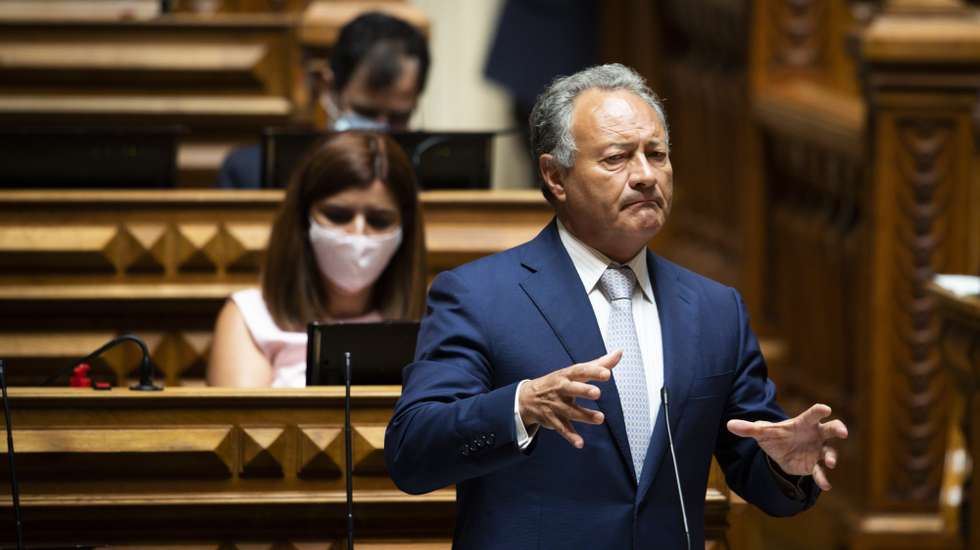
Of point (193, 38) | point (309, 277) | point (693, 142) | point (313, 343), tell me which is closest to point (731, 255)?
point (693, 142)

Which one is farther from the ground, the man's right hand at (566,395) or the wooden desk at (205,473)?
the man's right hand at (566,395)

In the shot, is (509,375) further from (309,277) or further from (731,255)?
(731,255)

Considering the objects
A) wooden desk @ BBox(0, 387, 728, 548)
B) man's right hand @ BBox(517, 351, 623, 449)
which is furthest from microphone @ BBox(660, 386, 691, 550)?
wooden desk @ BBox(0, 387, 728, 548)

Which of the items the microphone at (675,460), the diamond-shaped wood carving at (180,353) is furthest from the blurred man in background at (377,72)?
the microphone at (675,460)

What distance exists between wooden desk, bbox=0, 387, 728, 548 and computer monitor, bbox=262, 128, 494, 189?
155 centimetres

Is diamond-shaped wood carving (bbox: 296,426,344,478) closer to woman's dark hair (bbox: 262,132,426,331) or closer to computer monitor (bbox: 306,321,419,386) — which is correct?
computer monitor (bbox: 306,321,419,386)

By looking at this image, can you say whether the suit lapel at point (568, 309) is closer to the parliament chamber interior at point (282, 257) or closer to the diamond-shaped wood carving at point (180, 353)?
the parliament chamber interior at point (282, 257)

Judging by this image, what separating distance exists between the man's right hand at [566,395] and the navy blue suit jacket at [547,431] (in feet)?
0.52

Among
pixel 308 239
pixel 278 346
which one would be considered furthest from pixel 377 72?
pixel 278 346

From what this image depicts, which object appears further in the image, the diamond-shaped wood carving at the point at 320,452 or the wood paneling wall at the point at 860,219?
the wood paneling wall at the point at 860,219

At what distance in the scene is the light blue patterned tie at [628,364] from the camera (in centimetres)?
257

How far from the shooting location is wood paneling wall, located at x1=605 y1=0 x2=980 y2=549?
209 inches

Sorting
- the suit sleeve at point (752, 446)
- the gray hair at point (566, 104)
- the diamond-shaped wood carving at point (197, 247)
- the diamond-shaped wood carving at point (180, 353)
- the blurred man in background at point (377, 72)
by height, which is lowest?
the diamond-shaped wood carving at point (180, 353)

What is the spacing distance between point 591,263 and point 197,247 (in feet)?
7.15
